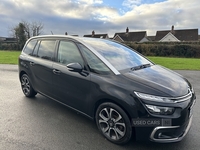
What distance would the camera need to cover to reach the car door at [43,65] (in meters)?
3.82

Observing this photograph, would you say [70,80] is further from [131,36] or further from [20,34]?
[131,36]

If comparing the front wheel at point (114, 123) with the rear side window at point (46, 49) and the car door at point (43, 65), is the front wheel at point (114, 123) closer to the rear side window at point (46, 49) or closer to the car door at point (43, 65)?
the car door at point (43, 65)

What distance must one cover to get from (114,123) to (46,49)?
2519mm

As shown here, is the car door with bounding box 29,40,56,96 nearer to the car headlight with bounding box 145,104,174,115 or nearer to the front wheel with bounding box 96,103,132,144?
the front wheel with bounding box 96,103,132,144

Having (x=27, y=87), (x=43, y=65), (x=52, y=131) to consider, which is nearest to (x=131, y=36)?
(x=27, y=87)

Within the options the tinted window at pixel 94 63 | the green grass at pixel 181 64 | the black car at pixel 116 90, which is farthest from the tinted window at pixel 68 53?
the green grass at pixel 181 64

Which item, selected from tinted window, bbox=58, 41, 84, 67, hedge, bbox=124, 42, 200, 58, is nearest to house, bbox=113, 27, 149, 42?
hedge, bbox=124, 42, 200, 58

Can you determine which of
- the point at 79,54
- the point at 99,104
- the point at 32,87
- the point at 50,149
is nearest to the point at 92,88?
the point at 99,104

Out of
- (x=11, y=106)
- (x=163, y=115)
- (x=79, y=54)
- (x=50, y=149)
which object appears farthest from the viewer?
(x=11, y=106)

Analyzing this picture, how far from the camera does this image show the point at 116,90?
102 inches

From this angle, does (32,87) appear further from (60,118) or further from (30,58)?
(60,118)

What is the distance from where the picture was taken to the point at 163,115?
90.8 inches

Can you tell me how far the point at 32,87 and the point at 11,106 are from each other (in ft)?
2.31

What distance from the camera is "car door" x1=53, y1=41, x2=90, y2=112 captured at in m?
3.05
